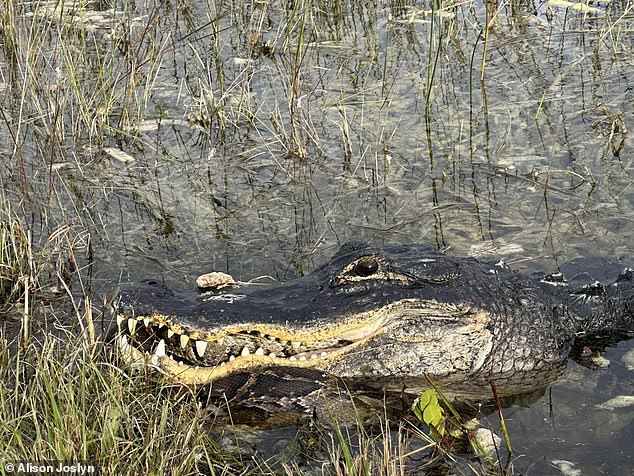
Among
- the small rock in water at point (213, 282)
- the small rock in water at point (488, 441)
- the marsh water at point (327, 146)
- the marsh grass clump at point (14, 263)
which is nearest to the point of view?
the small rock in water at point (488, 441)

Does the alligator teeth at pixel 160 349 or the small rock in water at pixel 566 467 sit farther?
the alligator teeth at pixel 160 349

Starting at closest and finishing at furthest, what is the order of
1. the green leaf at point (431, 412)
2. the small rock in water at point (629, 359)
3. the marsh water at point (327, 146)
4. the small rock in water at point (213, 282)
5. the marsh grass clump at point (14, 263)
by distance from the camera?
the green leaf at point (431, 412), the small rock in water at point (213, 282), the small rock in water at point (629, 359), the marsh grass clump at point (14, 263), the marsh water at point (327, 146)

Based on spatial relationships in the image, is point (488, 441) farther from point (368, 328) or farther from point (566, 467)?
point (368, 328)

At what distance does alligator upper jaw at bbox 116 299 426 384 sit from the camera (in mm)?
4117

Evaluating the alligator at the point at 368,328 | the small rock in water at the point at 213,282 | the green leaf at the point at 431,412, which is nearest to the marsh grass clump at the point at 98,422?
the alligator at the point at 368,328

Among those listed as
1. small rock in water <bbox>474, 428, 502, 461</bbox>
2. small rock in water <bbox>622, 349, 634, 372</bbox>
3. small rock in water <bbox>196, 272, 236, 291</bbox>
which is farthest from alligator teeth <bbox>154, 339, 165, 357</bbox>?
small rock in water <bbox>622, 349, 634, 372</bbox>

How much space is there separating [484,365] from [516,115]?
321 centimetres

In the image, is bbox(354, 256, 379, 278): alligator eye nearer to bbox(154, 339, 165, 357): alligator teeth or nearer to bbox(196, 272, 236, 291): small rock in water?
bbox(196, 272, 236, 291): small rock in water

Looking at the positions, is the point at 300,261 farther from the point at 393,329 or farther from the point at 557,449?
the point at 557,449

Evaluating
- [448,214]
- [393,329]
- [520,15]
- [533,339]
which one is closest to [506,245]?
[448,214]

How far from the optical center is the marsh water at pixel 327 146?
573 centimetres

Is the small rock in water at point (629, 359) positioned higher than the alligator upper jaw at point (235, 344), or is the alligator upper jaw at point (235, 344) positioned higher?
the alligator upper jaw at point (235, 344)

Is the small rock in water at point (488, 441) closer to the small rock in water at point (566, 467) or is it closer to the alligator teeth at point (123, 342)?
the small rock in water at point (566, 467)

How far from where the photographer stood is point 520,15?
888 centimetres
